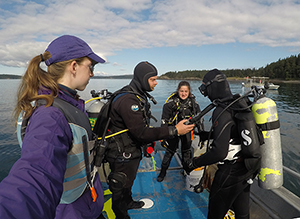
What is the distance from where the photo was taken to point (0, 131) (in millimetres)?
10914

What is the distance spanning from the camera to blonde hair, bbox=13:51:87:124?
→ 99 centimetres

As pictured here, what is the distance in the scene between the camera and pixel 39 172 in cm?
69

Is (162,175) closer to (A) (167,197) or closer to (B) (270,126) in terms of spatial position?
(A) (167,197)

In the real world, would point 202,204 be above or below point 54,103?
below

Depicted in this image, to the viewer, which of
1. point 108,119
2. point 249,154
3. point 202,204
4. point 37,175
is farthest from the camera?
point 202,204

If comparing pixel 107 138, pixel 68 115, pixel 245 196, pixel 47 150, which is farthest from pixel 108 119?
pixel 245 196

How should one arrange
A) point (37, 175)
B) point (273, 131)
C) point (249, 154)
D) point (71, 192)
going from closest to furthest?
point (37, 175), point (71, 192), point (249, 154), point (273, 131)

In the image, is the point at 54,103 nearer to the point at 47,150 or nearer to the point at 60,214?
the point at 47,150

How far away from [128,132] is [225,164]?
4.16 ft

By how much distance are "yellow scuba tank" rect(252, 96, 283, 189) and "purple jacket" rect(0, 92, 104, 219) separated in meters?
2.04

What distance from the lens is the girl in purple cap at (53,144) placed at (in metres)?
0.63

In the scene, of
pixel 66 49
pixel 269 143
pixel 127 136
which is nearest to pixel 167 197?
pixel 127 136

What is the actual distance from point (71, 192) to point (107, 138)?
3.68ft

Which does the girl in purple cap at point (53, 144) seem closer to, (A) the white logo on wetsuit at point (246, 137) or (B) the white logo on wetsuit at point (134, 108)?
(B) the white logo on wetsuit at point (134, 108)
